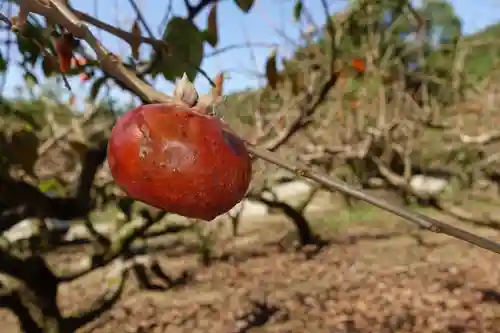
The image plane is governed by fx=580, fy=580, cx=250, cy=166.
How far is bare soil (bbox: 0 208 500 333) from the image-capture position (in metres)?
2.96

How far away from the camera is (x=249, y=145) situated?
19.5 inches

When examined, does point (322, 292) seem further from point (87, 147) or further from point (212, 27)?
point (212, 27)

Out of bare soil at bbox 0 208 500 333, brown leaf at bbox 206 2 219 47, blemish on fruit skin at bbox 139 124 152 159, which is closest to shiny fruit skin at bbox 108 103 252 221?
blemish on fruit skin at bbox 139 124 152 159

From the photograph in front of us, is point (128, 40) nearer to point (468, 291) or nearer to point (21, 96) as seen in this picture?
point (468, 291)

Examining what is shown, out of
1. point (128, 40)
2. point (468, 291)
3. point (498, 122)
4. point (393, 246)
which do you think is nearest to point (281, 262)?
point (393, 246)

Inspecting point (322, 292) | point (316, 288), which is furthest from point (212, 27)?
point (316, 288)

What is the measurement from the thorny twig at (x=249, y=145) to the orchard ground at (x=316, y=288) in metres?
2.50

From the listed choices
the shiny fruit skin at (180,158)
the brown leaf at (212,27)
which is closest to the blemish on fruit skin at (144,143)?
the shiny fruit skin at (180,158)

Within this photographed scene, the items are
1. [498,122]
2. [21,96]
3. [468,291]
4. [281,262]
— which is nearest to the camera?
[468,291]

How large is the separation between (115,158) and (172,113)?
0.07 metres

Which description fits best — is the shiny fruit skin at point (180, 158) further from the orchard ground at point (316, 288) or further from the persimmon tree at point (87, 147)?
the orchard ground at point (316, 288)

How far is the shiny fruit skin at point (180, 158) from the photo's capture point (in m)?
0.50

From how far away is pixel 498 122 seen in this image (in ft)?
24.7

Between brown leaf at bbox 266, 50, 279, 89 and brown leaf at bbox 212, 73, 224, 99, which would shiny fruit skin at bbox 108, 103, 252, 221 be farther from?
brown leaf at bbox 266, 50, 279, 89
